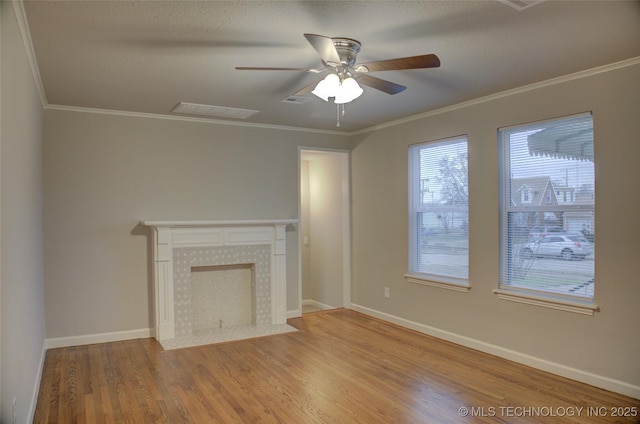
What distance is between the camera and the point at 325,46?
7.69 ft

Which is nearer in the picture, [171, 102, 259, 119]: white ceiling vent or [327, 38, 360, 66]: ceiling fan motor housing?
[327, 38, 360, 66]: ceiling fan motor housing

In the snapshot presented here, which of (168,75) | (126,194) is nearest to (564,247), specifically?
(168,75)

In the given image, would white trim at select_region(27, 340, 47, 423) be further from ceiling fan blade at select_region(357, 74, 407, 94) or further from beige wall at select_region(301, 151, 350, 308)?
beige wall at select_region(301, 151, 350, 308)

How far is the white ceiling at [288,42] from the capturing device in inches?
92.3

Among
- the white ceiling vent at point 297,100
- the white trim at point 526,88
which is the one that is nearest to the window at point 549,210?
the white trim at point 526,88

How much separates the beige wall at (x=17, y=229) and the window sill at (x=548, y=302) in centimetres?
372

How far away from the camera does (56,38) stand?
8.76 ft

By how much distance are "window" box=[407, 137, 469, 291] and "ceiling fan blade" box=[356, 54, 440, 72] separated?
2251mm

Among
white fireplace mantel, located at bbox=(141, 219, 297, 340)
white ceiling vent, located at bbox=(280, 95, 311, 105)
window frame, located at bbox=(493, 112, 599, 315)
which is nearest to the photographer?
window frame, located at bbox=(493, 112, 599, 315)

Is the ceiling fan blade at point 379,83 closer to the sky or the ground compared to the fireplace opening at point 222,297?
closer to the sky

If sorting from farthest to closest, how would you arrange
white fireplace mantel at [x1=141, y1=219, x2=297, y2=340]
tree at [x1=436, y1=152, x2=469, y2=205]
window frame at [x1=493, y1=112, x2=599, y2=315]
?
white fireplace mantel at [x1=141, y1=219, x2=297, y2=340] → tree at [x1=436, y1=152, x2=469, y2=205] → window frame at [x1=493, y1=112, x2=599, y2=315]

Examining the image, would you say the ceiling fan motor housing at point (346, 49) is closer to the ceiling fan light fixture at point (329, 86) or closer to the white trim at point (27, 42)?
the ceiling fan light fixture at point (329, 86)

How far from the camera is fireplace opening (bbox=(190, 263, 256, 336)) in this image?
200 inches

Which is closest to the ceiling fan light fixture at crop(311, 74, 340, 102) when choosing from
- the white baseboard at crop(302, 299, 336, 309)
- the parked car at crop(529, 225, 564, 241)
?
the parked car at crop(529, 225, 564, 241)
